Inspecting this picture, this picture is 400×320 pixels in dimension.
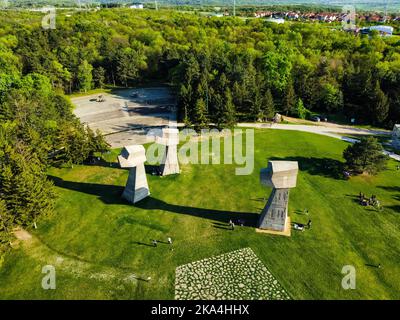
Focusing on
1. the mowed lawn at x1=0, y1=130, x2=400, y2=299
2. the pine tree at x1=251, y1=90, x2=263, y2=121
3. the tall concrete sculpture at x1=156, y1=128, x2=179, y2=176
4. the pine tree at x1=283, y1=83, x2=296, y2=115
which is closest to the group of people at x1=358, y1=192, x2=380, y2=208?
the mowed lawn at x1=0, y1=130, x2=400, y2=299

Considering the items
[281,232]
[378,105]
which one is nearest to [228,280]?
[281,232]

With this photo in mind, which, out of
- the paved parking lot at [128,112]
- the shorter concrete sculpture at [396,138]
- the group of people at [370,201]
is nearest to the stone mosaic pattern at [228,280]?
the group of people at [370,201]

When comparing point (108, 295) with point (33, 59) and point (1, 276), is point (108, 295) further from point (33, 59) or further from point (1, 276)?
point (33, 59)

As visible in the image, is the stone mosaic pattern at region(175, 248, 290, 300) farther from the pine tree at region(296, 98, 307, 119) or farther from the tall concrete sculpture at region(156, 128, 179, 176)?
the pine tree at region(296, 98, 307, 119)

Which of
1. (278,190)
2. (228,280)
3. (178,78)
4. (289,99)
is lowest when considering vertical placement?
(228,280)

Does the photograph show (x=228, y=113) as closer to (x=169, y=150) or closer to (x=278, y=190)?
(x=169, y=150)

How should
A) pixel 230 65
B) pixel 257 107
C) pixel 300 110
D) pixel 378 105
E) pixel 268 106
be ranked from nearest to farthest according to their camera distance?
pixel 257 107 < pixel 268 106 < pixel 378 105 < pixel 300 110 < pixel 230 65
